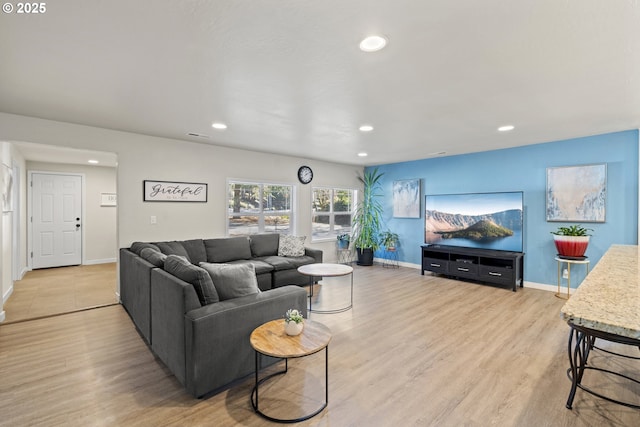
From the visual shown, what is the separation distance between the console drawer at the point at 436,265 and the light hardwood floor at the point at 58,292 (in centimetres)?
528

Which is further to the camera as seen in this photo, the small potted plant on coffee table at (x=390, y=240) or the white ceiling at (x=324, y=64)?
the small potted plant on coffee table at (x=390, y=240)

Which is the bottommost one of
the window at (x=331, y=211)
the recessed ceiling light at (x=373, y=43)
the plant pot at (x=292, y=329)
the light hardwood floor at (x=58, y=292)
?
the light hardwood floor at (x=58, y=292)

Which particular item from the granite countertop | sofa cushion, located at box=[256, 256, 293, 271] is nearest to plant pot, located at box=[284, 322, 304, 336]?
the granite countertop

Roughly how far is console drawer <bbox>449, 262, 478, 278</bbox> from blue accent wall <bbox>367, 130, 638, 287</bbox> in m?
0.80

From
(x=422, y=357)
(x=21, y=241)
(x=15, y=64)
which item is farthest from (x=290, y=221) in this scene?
(x=21, y=241)

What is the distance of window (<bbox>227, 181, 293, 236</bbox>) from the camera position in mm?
5562

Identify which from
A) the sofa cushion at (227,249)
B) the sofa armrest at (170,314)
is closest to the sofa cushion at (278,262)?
the sofa cushion at (227,249)

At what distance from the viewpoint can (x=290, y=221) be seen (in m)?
6.36

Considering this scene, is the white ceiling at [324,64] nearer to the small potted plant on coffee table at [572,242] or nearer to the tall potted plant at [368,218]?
the small potted plant on coffee table at [572,242]

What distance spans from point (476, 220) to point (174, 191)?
5258mm

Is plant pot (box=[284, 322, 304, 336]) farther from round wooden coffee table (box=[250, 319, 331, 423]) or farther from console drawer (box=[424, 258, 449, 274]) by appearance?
console drawer (box=[424, 258, 449, 274])

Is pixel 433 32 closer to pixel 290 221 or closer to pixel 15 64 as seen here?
pixel 15 64

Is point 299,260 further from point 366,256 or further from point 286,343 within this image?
point 286,343

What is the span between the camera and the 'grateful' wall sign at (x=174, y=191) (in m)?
4.46
